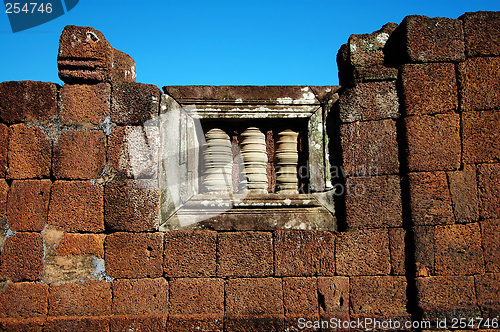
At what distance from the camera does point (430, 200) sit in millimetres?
3693

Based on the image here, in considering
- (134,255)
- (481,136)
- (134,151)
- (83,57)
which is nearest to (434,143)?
(481,136)

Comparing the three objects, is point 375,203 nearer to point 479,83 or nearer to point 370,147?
point 370,147

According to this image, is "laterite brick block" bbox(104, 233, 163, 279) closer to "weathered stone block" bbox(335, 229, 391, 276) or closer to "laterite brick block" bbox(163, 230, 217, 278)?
"laterite brick block" bbox(163, 230, 217, 278)

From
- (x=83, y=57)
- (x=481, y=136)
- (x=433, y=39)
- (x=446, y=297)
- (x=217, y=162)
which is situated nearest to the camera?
(x=446, y=297)

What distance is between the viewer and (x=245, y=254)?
3787 mm

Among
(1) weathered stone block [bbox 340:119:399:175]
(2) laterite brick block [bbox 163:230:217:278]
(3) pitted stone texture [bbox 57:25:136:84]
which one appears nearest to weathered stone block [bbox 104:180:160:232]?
(2) laterite brick block [bbox 163:230:217:278]

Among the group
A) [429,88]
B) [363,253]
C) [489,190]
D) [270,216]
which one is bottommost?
[363,253]

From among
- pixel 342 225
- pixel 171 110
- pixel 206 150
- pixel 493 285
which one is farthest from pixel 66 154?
pixel 493 285

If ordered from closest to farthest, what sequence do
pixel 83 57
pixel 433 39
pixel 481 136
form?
pixel 481 136
pixel 433 39
pixel 83 57

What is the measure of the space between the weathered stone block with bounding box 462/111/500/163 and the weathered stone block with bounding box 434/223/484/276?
70cm

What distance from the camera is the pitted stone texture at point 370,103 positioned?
3.89 metres

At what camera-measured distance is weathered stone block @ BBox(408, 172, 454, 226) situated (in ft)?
12.1

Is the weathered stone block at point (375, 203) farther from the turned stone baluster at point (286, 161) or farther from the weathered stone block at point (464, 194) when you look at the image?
the turned stone baluster at point (286, 161)

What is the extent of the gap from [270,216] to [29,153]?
2.66 metres
